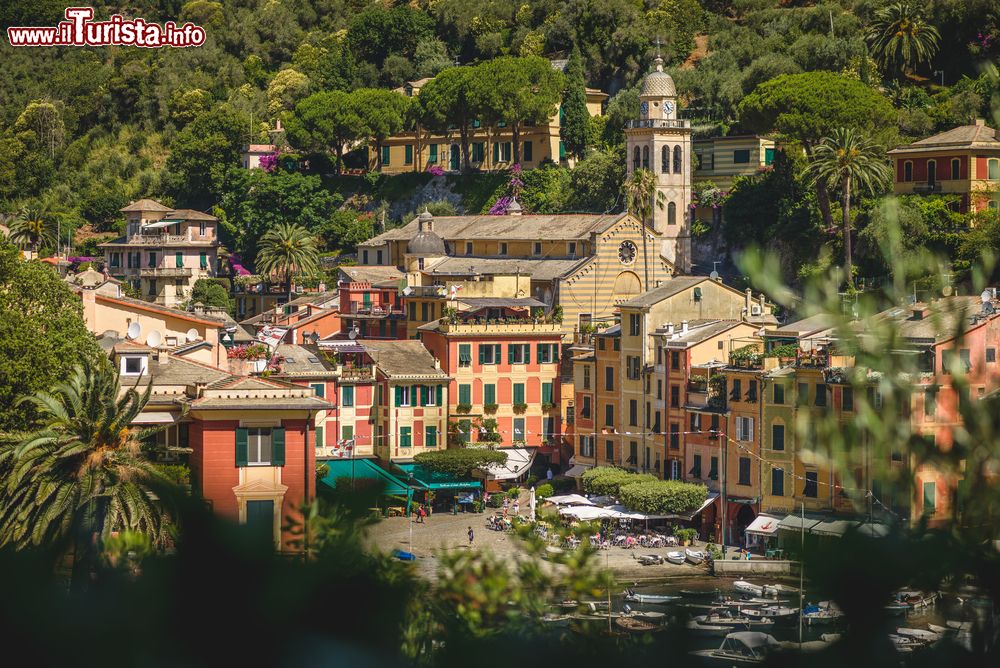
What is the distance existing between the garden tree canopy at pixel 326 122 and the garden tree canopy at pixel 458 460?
54.4 metres

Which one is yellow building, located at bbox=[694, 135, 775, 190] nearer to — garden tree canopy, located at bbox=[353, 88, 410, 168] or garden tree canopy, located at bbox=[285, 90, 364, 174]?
garden tree canopy, located at bbox=[353, 88, 410, 168]

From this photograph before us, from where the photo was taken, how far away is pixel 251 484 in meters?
58.3

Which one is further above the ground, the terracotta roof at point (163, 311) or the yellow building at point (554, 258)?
the yellow building at point (554, 258)

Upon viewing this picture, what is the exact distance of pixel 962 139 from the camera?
89.1m

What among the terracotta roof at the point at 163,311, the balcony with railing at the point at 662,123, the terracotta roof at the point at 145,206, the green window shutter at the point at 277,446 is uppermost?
the balcony with railing at the point at 662,123

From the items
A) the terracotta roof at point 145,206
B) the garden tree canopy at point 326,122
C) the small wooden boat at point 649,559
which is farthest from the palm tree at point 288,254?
the small wooden boat at point 649,559

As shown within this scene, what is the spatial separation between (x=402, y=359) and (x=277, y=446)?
82.5 feet

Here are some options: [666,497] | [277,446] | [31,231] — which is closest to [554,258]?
[666,497]

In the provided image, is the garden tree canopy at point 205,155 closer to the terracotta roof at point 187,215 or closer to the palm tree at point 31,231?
the terracotta roof at point 187,215

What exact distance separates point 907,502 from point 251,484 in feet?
155

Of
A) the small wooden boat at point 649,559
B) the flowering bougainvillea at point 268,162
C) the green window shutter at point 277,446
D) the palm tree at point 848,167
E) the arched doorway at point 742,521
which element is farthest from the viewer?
the flowering bougainvillea at point 268,162

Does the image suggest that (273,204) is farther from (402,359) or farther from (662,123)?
(402,359)

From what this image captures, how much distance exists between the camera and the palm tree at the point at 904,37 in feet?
333

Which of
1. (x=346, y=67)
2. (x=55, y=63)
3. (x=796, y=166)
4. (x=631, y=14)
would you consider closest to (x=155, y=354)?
(x=796, y=166)
